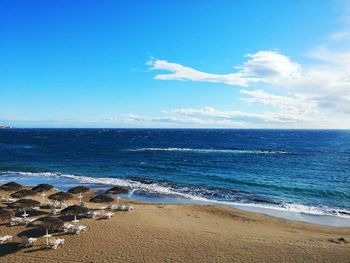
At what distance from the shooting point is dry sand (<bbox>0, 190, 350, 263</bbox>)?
61.3 ft

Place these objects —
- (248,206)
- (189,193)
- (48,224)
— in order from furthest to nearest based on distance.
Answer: (189,193) → (248,206) → (48,224)

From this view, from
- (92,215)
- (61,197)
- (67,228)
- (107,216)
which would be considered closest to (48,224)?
Result: (67,228)

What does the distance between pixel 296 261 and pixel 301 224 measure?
9.22 meters

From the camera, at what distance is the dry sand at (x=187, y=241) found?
18688 mm

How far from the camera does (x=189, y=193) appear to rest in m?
38.7

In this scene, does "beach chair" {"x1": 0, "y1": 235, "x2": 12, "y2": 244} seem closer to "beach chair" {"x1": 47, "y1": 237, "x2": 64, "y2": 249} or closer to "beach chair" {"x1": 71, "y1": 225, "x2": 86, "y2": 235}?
"beach chair" {"x1": 47, "y1": 237, "x2": 64, "y2": 249}

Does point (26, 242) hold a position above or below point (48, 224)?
below

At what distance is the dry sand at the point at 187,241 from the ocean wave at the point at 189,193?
17.3ft

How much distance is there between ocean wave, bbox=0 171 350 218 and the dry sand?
5.27 m

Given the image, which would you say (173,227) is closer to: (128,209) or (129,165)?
(128,209)

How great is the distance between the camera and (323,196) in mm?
37750

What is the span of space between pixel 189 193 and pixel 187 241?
17.6 m

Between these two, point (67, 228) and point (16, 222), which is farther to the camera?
point (16, 222)

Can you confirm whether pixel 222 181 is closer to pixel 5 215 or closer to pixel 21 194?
pixel 21 194
